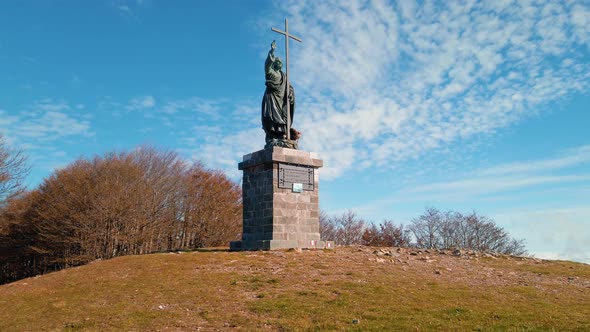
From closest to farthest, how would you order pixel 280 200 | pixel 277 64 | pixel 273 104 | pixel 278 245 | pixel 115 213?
1. pixel 278 245
2. pixel 280 200
3. pixel 273 104
4. pixel 277 64
5. pixel 115 213

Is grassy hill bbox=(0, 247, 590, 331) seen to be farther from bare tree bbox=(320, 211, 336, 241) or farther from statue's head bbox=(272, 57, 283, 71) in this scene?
bare tree bbox=(320, 211, 336, 241)

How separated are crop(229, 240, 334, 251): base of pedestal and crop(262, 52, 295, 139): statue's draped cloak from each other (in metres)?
4.62

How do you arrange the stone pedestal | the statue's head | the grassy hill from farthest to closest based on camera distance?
the statue's head
the stone pedestal
the grassy hill

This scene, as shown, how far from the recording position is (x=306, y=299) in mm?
10164

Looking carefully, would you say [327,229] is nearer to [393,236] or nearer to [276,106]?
[393,236]

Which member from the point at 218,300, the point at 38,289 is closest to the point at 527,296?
the point at 218,300

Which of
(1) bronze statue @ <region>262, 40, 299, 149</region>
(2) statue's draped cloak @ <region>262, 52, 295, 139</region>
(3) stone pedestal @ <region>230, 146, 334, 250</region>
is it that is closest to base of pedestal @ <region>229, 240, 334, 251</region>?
(3) stone pedestal @ <region>230, 146, 334, 250</region>

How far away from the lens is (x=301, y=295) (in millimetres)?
10539

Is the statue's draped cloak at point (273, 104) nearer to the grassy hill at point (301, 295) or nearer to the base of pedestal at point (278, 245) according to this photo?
the base of pedestal at point (278, 245)

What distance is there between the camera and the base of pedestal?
16.9 meters

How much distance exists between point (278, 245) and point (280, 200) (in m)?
1.71

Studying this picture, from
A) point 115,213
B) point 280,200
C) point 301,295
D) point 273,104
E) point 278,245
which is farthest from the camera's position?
point 115,213

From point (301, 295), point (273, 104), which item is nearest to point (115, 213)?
point (273, 104)

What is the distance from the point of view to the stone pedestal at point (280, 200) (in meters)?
17.3
